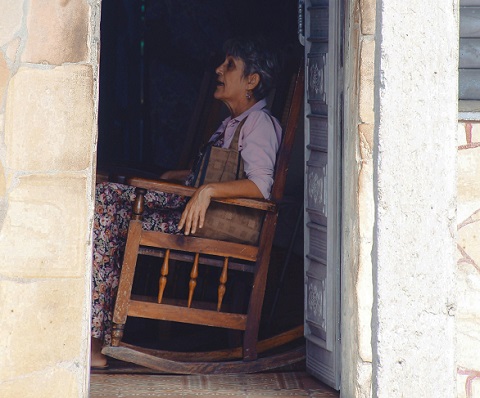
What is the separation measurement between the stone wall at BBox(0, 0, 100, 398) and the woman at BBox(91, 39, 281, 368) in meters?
0.79

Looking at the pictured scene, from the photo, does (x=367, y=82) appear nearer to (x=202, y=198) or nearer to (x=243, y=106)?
(x=202, y=198)

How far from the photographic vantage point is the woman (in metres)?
4.11

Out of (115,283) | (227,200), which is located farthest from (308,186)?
(115,283)

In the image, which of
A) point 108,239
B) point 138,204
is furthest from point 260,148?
point 108,239

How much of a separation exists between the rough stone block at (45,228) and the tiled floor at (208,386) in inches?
27.7

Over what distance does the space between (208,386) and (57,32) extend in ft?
5.46

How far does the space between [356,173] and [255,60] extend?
3.78ft

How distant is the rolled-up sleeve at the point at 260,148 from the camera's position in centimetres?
424

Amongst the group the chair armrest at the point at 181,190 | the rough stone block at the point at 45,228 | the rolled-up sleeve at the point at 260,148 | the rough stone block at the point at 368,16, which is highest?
the rough stone block at the point at 368,16

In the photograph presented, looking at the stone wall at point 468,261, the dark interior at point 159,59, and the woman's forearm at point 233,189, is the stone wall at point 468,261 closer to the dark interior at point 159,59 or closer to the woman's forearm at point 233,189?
the woman's forearm at point 233,189

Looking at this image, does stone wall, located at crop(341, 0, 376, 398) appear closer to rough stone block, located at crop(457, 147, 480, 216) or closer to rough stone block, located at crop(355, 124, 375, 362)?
rough stone block, located at crop(355, 124, 375, 362)

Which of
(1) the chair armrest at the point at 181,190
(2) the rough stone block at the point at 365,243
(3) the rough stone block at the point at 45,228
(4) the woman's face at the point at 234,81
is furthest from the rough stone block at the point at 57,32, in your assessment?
(4) the woman's face at the point at 234,81

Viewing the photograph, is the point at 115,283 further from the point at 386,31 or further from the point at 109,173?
the point at 386,31

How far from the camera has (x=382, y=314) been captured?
10.7 feet
